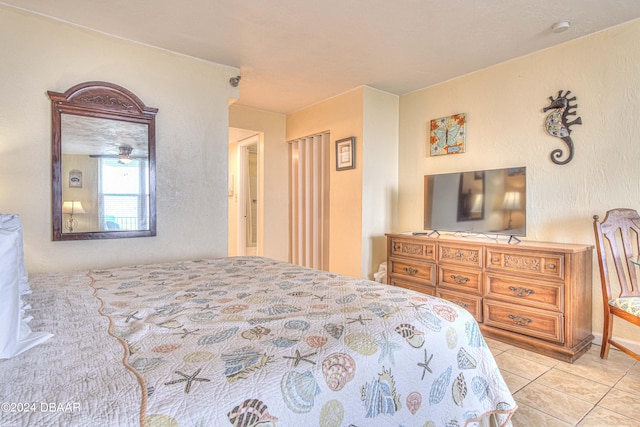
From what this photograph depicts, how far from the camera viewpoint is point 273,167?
4.86 metres

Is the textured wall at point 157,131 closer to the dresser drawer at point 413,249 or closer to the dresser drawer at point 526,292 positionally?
the dresser drawer at point 413,249

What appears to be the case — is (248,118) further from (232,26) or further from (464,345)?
(464,345)

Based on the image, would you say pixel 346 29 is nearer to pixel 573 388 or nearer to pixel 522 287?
pixel 522 287

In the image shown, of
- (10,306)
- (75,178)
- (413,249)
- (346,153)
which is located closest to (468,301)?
(413,249)

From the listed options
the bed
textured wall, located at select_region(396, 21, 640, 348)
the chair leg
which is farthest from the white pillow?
textured wall, located at select_region(396, 21, 640, 348)

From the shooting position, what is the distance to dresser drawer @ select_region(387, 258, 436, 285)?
126 inches

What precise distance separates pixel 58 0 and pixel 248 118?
2520 millimetres

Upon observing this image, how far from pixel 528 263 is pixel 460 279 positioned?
0.58 metres

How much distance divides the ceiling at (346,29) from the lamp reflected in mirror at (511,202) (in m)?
1.27

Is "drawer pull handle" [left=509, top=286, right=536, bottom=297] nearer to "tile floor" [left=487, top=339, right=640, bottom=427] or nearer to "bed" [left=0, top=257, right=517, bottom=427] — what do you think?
"tile floor" [left=487, top=339, right=640, bottom=427]

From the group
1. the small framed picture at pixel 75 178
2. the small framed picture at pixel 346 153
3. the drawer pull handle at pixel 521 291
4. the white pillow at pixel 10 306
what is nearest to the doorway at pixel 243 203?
→ the small framed picture at pixel 346 153

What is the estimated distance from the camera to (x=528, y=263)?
2.54 m

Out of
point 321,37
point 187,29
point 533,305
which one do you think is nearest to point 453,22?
point 321,37

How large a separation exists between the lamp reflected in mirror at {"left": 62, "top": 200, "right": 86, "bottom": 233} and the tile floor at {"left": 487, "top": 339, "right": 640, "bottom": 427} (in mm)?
3139
